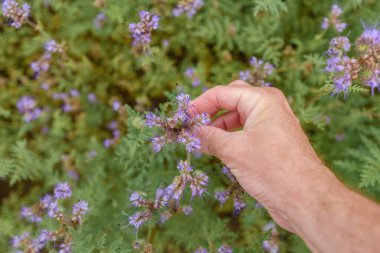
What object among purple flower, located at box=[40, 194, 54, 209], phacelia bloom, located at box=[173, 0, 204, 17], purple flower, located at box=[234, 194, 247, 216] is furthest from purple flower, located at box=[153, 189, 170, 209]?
phacelia bloom, located at box=[173, 0, 204, 17]

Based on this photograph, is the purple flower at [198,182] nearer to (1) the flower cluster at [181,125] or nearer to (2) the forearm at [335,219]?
(1) the flower cluster at [181,125]

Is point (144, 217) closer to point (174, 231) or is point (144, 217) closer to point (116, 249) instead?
point (116, 249)

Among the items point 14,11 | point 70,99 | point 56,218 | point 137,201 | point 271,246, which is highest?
point 14,11

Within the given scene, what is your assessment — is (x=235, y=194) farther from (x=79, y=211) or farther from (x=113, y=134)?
(x=113, y=134)

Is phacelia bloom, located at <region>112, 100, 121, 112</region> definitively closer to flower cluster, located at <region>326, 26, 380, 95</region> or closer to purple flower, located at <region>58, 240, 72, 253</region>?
purple flower, located at <region>58, 240, 72, 253</region>

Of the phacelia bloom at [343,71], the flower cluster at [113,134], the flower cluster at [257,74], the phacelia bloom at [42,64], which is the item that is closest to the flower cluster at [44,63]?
the phacelia bloom at [42,64]

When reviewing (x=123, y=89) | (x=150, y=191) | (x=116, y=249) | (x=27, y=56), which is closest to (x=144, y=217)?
(x=116, y=249)

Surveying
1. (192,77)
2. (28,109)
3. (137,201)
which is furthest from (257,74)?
(28,109)
